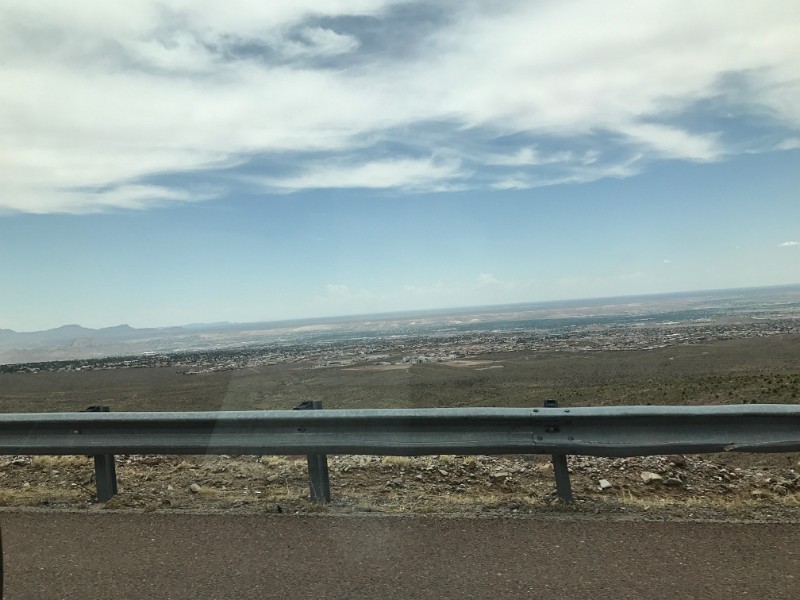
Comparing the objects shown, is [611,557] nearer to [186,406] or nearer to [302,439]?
[302,439]

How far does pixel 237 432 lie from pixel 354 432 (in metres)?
1.08

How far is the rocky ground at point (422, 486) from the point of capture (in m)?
5.59

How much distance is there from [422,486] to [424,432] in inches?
50.5

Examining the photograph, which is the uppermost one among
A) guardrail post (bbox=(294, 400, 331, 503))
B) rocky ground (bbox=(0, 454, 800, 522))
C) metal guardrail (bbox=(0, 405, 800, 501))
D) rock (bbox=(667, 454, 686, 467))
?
metal guardrail (bbox=(0, 405, 800, 501))

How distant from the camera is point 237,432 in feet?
19.5

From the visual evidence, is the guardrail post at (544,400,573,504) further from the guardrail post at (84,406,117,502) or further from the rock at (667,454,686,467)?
the guardrail post at (84,406,117,502)

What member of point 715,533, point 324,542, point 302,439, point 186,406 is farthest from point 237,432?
point 186,406

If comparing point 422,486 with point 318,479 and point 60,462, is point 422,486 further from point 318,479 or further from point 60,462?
point 60,462

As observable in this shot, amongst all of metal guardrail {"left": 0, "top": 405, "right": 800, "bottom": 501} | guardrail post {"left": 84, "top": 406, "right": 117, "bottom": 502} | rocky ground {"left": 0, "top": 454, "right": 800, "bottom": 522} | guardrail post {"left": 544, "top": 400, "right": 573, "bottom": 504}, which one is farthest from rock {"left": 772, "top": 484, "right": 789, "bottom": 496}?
guardrail post {"left": 84, "top": 406, "right": 117, "bottom": 502}

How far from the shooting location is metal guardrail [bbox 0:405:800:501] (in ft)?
17.4

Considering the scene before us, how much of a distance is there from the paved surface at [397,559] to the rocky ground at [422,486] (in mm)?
354

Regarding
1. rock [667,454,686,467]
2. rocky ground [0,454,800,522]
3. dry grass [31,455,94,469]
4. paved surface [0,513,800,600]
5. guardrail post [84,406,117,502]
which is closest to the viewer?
paved surface [0,513,800,600]

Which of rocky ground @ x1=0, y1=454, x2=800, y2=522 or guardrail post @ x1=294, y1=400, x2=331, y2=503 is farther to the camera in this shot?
guardrail post @ x1=294, y1=400, x2=331, y2=503

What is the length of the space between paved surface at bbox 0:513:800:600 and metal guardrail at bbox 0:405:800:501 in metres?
0.60
